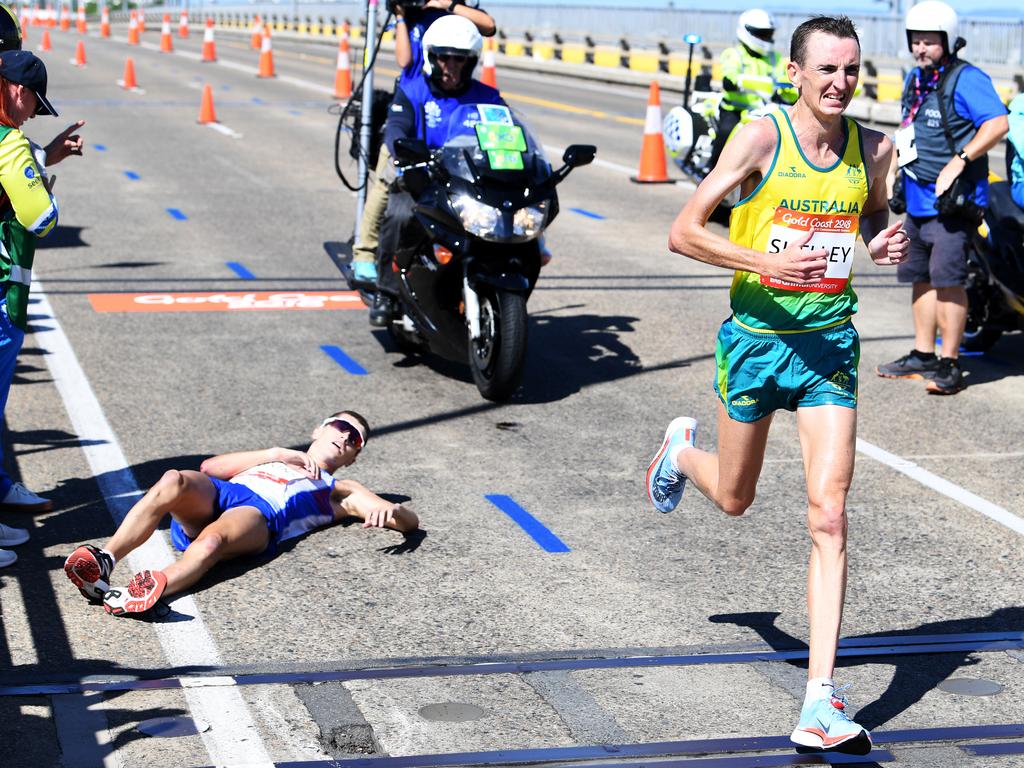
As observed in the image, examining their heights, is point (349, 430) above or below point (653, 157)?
above

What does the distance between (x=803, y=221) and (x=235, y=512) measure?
8.29ft

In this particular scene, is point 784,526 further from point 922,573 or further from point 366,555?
point 366,555

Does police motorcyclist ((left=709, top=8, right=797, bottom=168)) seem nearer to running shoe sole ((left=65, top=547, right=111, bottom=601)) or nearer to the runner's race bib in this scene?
the runner's race bib

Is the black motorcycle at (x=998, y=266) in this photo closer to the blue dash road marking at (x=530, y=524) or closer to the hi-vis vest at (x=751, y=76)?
the blue dash road marking at (x=530, y=524)

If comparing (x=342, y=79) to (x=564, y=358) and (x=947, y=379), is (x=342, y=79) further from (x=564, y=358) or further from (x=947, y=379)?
(x=947, y=379)

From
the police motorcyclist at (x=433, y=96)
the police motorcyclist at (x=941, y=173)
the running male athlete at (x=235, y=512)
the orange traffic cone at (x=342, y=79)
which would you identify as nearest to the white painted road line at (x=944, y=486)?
the police motorcyclist at (x=941, y=173)

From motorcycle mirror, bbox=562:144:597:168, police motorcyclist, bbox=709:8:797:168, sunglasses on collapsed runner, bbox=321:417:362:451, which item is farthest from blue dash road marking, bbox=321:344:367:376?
police motorcyclist, bbox=709:8:797:168

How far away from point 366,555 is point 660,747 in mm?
2081

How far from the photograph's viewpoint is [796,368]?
519 centimetres

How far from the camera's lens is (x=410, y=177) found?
29.8 feet

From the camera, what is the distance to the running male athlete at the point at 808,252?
5.01 m

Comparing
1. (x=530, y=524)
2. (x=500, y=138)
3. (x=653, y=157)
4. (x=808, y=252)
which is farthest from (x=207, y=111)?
(x=808, y=252)

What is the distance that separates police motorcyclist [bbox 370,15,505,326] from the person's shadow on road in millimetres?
4288

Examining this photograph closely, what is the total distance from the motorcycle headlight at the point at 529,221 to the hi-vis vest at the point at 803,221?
3.64m
